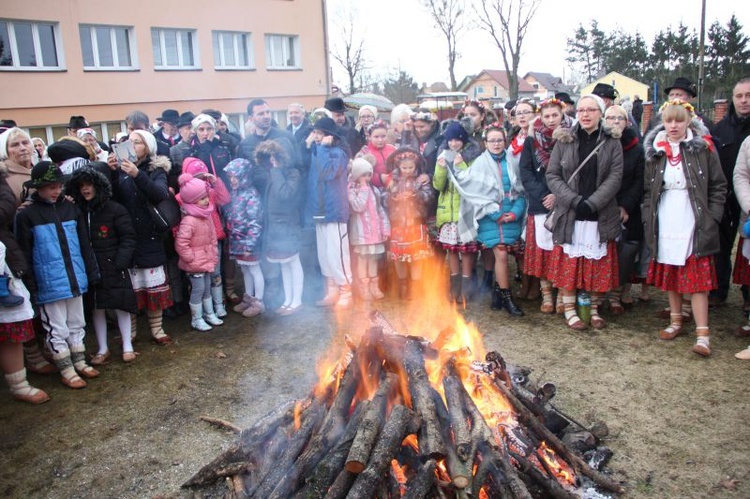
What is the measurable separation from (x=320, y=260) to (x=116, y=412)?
3160mm

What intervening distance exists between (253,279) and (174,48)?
58.6ft

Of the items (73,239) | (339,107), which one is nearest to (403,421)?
(73,239)

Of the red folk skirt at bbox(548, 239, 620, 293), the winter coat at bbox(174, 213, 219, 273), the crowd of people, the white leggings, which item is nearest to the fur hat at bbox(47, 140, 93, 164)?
the crowd of people

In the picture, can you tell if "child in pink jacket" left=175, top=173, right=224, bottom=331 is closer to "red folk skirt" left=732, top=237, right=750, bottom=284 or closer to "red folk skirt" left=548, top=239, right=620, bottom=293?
"red folk skirt" left=548, top=239, right=620, bottom=293

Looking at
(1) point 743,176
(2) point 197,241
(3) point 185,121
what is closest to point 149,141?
(2) point 197,241

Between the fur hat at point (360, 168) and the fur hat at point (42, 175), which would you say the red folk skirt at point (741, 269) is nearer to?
the fur hat at point (360, 168)

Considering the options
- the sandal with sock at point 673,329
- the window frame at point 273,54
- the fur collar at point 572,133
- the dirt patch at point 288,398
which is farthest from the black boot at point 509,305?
the window frame at point 273,54

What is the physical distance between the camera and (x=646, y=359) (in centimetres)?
528

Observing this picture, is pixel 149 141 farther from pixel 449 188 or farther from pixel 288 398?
pixel 449 188

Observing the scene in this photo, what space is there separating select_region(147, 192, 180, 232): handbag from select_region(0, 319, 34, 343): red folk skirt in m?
1.56

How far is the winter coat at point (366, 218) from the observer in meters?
7.06

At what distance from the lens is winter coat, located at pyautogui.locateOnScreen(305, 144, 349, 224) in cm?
686

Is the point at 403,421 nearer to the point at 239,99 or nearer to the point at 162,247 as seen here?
the point at 162,247

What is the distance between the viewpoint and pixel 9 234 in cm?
481
